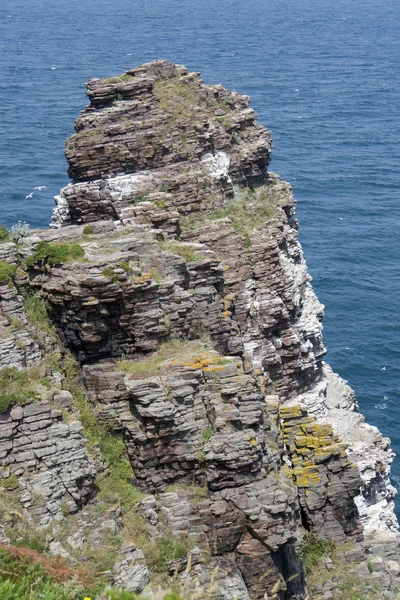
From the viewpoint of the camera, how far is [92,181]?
6316 centimetres

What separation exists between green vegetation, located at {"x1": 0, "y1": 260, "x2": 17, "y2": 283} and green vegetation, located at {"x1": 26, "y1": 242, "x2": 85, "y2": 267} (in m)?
1.02

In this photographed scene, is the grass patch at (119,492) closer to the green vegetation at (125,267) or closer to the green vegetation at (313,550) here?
the green vegetation at (125,267)

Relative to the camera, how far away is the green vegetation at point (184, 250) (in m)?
52.3

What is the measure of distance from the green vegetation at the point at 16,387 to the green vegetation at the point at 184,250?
1089 centimetres

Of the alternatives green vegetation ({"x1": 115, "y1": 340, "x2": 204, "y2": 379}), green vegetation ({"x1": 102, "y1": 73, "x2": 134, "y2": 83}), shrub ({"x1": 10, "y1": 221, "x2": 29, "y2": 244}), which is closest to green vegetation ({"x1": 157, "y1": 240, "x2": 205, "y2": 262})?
green vegetation ({"x1": 115, "y1": 340, "x2": 204, "y2": 379})

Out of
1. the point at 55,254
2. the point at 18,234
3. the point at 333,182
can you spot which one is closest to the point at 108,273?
the point at 55,254

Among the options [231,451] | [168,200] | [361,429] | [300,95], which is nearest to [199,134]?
[168,200]

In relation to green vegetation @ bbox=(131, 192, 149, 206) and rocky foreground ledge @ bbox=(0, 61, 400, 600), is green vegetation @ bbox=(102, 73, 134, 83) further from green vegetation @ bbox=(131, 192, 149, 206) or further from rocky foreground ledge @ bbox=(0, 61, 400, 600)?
green vegetation @ bbox=(131, 192, 149, 206)

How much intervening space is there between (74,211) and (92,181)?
7.21ft

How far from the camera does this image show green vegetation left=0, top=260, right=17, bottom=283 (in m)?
46.4

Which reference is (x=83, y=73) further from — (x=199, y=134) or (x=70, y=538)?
(x=70, y=538)

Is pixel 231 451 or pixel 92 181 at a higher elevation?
pixel 92 181

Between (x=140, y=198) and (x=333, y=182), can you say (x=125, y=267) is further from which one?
(x=333, y=182)

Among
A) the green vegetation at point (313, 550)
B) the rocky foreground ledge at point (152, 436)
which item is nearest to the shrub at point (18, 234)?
the rocky foreground ledge at point (152, 436)
